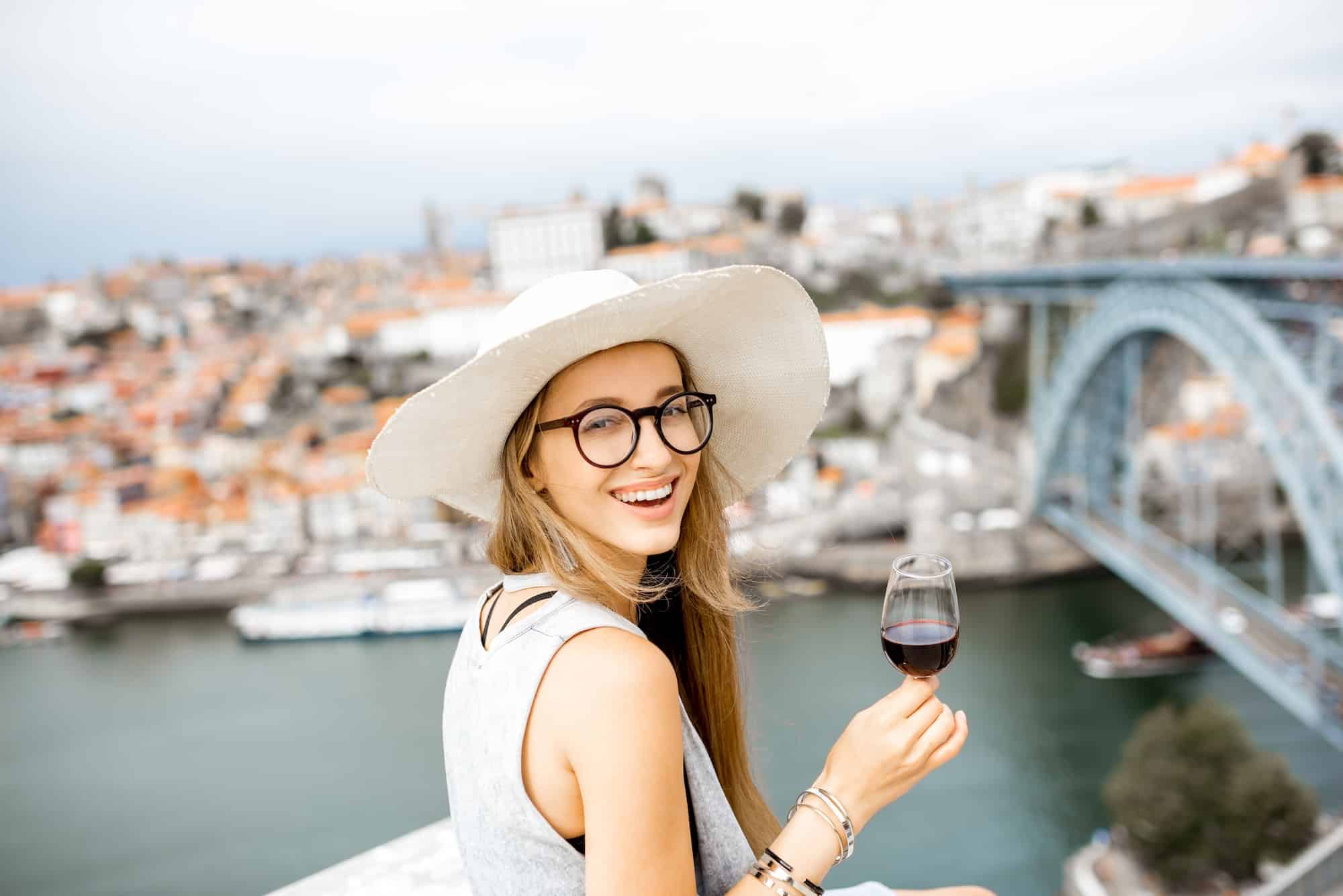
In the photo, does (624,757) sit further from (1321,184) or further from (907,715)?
(1321,184)

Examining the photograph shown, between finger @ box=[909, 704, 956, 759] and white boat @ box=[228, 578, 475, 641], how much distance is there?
42.1 feet

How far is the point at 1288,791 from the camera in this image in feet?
21.4

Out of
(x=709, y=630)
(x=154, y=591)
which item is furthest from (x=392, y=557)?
(x=709, y=630)

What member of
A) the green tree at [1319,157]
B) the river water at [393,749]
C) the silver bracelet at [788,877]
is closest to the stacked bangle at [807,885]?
the silver bracelet at [788,877]

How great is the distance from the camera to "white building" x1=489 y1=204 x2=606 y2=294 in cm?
2394

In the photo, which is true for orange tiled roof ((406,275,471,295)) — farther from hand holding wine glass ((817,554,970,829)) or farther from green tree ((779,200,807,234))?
hand holding wine glass ((817,554,970,829))

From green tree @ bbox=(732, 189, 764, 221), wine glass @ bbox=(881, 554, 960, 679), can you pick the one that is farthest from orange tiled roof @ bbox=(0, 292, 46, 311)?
wine glass @ bbox=(881, 554, 960, 679)

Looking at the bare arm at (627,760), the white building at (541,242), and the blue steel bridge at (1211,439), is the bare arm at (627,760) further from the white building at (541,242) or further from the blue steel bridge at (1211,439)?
the white building at (541,242)

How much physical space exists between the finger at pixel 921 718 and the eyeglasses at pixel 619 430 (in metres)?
0.16

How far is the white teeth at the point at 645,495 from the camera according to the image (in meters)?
0.55

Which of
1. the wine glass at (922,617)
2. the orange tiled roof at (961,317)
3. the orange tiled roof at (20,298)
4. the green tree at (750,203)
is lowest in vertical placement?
the orange tiled roof at (961,317)

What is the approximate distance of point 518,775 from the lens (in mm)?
477

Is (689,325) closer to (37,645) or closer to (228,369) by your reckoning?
(37,645)

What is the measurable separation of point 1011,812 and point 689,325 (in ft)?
26.4
